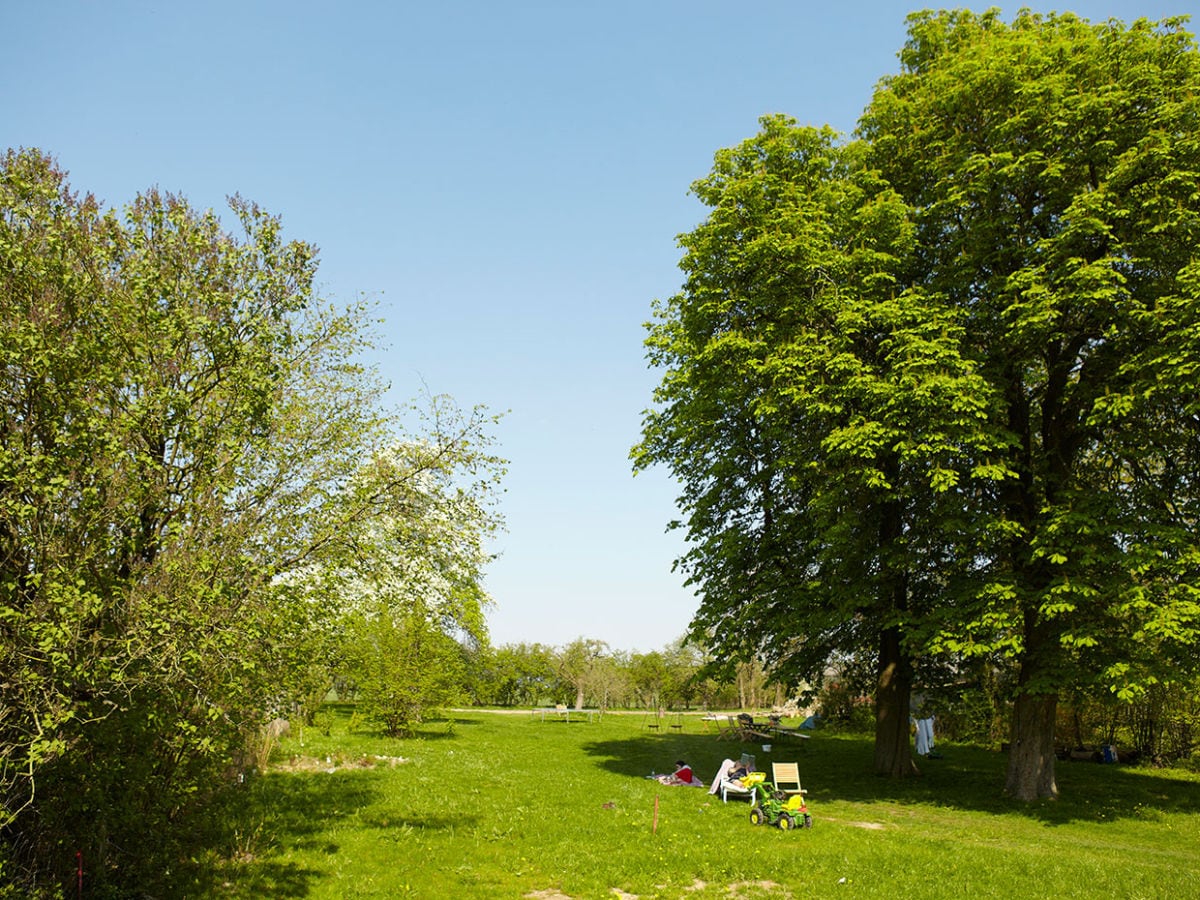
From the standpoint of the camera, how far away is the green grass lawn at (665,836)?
1080 centimetres

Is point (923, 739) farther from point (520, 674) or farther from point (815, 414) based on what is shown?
point (520, 674)

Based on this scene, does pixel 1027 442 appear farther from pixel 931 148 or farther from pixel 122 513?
pixel 122 513

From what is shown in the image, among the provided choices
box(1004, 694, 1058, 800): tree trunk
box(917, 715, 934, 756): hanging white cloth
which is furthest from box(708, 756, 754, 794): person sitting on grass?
box(917, 715, 934, 756): hanging white cloth

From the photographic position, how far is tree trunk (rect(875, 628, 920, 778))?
21.0 m

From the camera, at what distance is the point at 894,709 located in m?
21.1

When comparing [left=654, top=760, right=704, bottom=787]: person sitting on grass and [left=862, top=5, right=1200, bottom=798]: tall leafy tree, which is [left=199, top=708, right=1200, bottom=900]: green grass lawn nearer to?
[left=654, top=760, right=704, bottom=787]: person sitting on grass

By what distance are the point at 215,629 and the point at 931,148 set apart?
1889cm

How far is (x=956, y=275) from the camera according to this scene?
17.8 m

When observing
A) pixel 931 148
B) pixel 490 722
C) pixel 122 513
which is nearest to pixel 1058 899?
pixel 122 513

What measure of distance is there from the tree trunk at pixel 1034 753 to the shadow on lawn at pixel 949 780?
355 millimetres

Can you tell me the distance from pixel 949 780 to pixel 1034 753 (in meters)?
3.43

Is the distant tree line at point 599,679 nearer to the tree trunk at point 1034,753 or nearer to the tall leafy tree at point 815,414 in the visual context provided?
the tall leafy tree at point 815,414

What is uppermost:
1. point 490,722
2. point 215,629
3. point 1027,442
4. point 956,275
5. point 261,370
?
point 956,275

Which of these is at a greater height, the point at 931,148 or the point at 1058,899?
the point at 931,148
